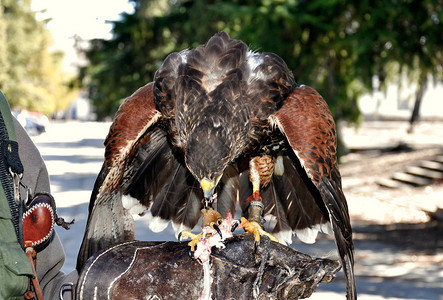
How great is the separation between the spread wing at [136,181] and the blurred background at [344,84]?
29 cm

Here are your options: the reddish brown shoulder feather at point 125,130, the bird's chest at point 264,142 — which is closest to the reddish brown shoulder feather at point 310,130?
the bird's chest at point 264,142

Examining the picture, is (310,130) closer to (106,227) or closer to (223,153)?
(223,153)

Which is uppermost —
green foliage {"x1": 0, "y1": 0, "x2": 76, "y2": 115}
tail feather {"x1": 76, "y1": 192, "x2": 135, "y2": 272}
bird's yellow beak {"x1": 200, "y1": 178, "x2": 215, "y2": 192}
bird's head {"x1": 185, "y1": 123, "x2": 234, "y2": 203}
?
bird's head {"x1": 185, "y1": 123, "x2": 234, "y2": 203}

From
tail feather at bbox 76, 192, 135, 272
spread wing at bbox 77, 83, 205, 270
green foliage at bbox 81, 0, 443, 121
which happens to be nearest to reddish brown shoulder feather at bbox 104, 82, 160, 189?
spread wing at bbox 77, 83, 205, 270

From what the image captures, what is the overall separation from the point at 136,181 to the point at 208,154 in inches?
32.7

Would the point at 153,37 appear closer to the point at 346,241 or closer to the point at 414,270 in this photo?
the point at 414,270

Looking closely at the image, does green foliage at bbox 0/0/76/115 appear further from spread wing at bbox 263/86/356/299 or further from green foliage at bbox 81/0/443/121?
spread wing at bbox 263/86/356/299

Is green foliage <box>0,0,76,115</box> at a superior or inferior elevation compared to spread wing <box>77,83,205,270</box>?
inferior

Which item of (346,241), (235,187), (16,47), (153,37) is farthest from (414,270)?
(16,47)

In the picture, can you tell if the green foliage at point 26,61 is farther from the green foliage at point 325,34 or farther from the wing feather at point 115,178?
the wing feather at point 115,178

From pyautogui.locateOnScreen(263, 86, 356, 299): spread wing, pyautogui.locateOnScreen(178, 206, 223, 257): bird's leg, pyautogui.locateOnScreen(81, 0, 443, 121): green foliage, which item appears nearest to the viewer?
pyautogui.locateOnScreen(178, 206, 223, 257): bird's leg

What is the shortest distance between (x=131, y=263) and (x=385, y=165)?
53.0 feet

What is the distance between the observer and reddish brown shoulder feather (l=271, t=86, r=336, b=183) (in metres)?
2.90

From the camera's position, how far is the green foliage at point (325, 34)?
8078 mm
